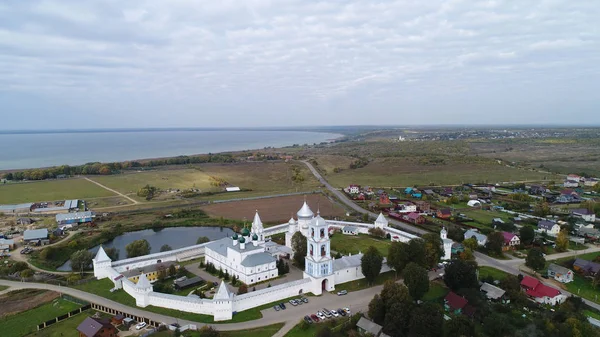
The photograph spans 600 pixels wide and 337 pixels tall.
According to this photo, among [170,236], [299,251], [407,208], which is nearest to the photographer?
[299,251]

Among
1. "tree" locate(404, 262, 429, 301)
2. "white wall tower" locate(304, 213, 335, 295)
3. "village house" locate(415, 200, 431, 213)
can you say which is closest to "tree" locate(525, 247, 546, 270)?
"tree" locate(404, 262, 429, 301)

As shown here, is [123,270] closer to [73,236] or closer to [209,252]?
[209,252]

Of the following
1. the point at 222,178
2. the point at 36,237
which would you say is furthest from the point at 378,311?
the point at 222,178

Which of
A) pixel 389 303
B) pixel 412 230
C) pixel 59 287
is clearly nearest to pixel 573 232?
pixel 412 230

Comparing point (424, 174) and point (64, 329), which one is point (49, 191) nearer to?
point (64, 329)

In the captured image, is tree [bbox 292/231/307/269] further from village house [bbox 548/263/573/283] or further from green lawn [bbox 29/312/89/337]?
village house [bbox 548/263/573/283]
